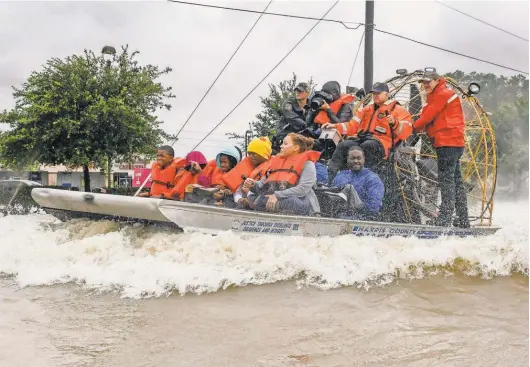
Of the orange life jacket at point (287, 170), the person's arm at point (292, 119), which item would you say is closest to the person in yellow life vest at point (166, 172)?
the person's arm at point (292, 119)

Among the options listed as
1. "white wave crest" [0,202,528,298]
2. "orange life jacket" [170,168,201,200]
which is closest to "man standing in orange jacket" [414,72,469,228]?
"white wave crest" [0,202,528,298]

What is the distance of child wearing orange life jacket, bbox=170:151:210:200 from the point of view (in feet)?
24.5

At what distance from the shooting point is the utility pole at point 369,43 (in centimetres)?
1062

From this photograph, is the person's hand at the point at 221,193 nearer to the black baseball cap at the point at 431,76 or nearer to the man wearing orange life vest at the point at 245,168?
the man wearing orange life vest at the point at 245,168

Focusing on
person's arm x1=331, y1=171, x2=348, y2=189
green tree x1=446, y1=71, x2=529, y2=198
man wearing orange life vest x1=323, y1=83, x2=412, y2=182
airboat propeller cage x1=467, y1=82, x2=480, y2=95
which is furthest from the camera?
green tree x1=446, y1=71, x2=529, y2=198

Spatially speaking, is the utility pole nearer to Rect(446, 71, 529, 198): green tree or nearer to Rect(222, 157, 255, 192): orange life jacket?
Rect(222, 157, 255, 192): orange life jacket

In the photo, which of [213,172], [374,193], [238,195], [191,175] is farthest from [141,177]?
[374,193]

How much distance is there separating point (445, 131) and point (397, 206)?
1.18 meters

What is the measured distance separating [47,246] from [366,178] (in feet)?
13.1

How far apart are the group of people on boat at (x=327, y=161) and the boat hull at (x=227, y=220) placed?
10.1 inches

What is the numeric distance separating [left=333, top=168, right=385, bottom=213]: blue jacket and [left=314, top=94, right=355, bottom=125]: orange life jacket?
46.5 inches

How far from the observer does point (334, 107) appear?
7.82 metres

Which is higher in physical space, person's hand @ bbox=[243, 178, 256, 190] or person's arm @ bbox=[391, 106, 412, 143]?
person's arm @ bbox=[391, 106, 412, 143]

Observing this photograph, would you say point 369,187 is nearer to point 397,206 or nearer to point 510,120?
point 397,206
